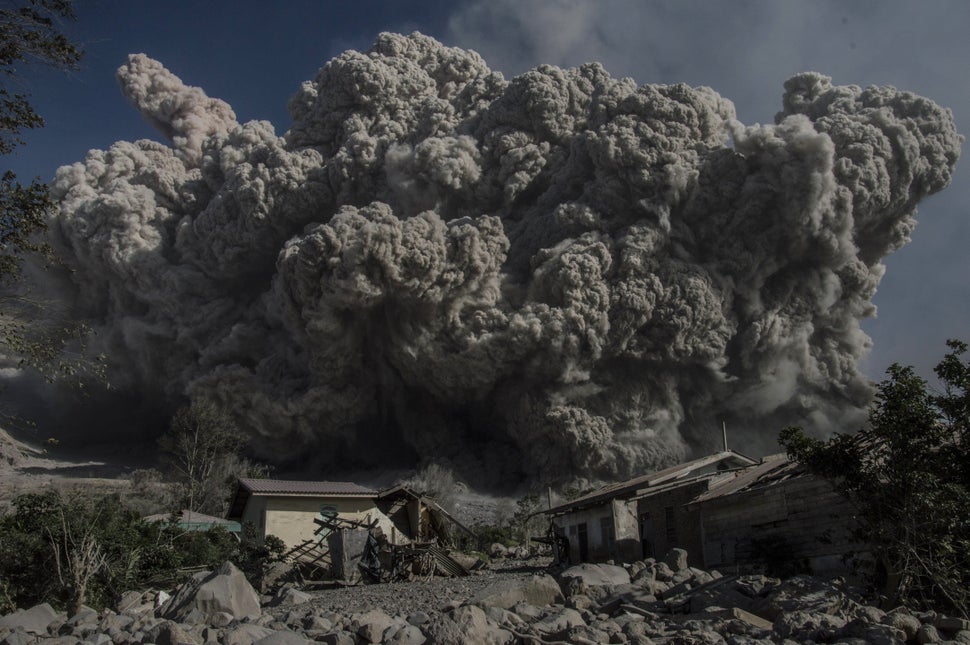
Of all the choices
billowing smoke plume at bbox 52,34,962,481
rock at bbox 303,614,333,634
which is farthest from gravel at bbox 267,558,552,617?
billowing smoke plume at bbox 52,34,962,481

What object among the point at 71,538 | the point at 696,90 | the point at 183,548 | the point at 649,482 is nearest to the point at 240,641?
the point at 71,538

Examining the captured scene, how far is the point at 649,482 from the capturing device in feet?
66.8

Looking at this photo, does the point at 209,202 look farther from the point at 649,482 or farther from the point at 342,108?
the point at 649,482

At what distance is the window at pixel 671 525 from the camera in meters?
18.9

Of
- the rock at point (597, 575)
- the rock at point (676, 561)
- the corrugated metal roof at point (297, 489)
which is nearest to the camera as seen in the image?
the rock at point (597, 575)

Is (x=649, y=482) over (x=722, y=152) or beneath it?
beneath

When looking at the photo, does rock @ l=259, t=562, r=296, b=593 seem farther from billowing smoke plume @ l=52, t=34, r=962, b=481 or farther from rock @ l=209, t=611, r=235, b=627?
billowing smoke plume @ l=52, t=34, r=962, b=481

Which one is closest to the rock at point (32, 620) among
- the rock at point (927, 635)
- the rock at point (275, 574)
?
the rock at point (275, 574)

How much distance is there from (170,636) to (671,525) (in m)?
14.2

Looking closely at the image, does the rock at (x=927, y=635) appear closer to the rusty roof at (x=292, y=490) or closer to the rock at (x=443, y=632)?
the rock at (x=443, y=632)

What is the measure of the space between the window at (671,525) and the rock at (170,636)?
13718 mm

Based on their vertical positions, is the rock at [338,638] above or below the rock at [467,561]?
above

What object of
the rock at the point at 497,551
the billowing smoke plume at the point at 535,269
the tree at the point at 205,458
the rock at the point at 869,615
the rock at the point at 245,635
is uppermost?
the billowing smoke plume at the point at 535,269

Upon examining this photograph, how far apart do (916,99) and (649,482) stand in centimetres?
3274
